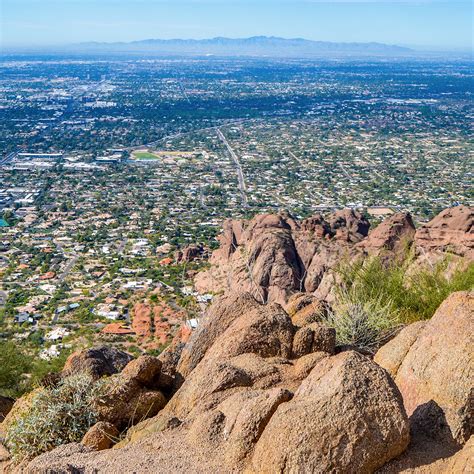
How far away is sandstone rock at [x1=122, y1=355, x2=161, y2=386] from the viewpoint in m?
10.4

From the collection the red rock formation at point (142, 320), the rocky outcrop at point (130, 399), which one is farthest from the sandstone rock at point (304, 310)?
the red rock formation at point (142, 320)

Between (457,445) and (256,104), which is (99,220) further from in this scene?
(256,104)

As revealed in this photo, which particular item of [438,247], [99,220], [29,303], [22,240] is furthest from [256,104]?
[438,247]

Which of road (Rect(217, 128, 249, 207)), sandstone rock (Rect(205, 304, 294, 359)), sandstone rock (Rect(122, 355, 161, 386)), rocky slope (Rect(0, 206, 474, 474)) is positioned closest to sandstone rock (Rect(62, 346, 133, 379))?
rocky slope (Rect(0, 206, 474, 474))

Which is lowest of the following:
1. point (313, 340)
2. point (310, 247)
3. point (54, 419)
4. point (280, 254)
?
point (280, 254)

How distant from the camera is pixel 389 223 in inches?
1160

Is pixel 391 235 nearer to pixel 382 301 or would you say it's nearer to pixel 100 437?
pixel 382 301

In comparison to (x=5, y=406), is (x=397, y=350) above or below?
above

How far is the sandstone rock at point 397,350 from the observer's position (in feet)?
29.2

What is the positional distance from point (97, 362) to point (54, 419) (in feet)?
9.42

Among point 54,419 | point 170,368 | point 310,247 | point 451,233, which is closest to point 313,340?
point 170,368

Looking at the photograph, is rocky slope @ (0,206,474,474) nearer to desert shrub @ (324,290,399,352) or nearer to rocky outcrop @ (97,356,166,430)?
rocky outcrop @ (97,356,166,430)

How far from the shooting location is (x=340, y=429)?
6.71 meters

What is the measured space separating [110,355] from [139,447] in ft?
19.2
